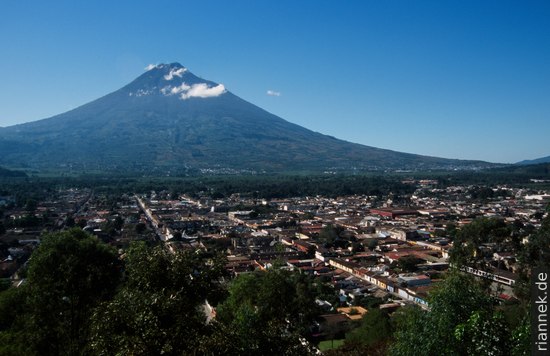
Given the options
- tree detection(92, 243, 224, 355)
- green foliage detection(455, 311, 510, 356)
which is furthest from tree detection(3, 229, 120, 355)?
green foliage detection(455, 311, 510, 356)

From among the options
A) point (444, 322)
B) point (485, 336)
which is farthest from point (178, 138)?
point (485, 336)

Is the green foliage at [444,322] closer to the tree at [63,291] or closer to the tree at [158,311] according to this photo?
the tree at [158,311]

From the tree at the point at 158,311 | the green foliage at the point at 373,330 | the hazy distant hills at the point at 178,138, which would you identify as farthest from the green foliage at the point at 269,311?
the hazy distant hills at the point at 178,138

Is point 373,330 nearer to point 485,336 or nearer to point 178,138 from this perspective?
point 485,336

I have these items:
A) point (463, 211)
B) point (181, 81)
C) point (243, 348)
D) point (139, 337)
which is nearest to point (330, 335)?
point (243, 348)

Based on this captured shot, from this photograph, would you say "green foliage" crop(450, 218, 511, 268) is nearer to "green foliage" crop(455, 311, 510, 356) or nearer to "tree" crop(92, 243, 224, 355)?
"green foliage" crop(455, 311, 510, 356)

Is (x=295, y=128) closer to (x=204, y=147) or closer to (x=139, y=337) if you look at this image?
(x=204, y=147)
